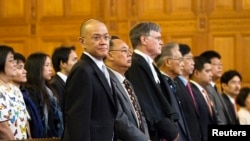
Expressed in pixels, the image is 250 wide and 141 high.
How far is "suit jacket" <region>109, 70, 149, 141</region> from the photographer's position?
3.82 m

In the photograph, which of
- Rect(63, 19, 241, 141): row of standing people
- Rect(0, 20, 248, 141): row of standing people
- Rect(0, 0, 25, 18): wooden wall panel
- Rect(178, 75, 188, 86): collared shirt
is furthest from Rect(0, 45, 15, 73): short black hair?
Rect(0, 0, 25, 18): wooden wall panel

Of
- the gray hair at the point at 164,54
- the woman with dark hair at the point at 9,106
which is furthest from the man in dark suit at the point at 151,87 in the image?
the woman with dark hair at the point at 9,106

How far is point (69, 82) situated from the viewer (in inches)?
141

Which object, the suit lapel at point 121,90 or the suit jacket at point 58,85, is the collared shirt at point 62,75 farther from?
the suit lapel at point 121,90

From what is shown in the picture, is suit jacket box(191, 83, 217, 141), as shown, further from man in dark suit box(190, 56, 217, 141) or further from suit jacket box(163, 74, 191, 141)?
suit jacket box(163, 74, 191, 141)

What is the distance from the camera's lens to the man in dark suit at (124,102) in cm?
384

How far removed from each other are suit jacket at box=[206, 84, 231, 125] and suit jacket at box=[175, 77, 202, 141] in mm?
882

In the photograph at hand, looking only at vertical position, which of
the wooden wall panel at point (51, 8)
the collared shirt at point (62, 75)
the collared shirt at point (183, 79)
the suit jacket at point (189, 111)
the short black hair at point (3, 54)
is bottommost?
the suit jacket at point (189, 111)

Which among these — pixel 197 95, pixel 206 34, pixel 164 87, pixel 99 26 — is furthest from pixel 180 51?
pixel 206 34

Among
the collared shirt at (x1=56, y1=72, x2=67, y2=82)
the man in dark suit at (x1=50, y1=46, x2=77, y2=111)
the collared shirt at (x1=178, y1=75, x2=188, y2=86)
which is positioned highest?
the man in dark suit at (x1=50, y1=46, x2=77, y2=111)

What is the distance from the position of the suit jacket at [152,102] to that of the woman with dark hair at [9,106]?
899 mm

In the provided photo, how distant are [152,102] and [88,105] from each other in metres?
1.03

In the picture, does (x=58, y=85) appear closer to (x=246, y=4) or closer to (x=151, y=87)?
(x=151, y=87)

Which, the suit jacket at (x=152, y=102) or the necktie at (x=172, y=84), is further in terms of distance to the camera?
the necktie at (x=172, y=84)
